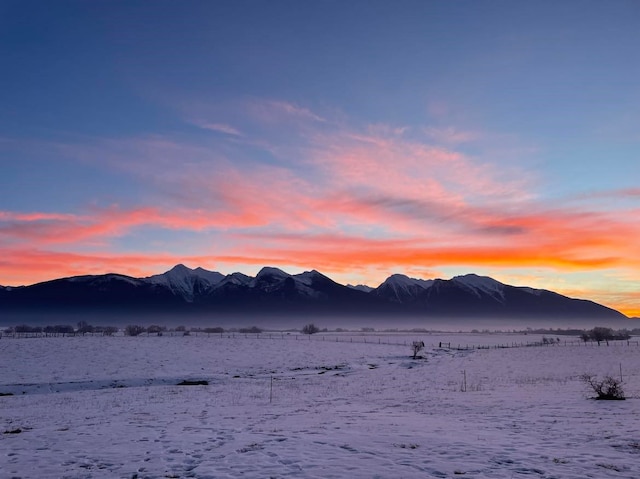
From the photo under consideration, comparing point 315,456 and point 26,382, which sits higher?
point 315,456

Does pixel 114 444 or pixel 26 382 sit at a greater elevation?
pixel 114 444

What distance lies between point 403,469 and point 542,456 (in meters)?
4.85

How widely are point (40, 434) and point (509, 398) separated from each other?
84.6 feet

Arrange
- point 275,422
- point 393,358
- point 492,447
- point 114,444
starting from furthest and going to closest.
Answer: point 393,358 < point 275,422 < point 114,444 < point 492,447

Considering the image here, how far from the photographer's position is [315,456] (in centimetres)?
1464

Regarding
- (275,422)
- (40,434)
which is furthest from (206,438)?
(40,434)

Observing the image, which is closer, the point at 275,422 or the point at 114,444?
the point at 114,444

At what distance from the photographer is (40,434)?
19125mm

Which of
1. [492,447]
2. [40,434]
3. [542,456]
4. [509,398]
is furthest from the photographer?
[509,398]

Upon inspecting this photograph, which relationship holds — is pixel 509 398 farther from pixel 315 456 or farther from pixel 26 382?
pixel 26 382

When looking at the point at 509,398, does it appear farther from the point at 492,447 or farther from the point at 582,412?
the point at 492,447

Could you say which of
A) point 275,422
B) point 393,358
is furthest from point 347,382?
point 393,358

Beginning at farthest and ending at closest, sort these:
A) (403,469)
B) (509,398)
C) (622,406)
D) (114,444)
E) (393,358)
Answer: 1. (393,358)
2. (509,398)
3. (622,406)
4. (114,444)
5. (403,469)

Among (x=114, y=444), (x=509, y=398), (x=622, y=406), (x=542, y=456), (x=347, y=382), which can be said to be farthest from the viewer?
(x=347, y=382)
